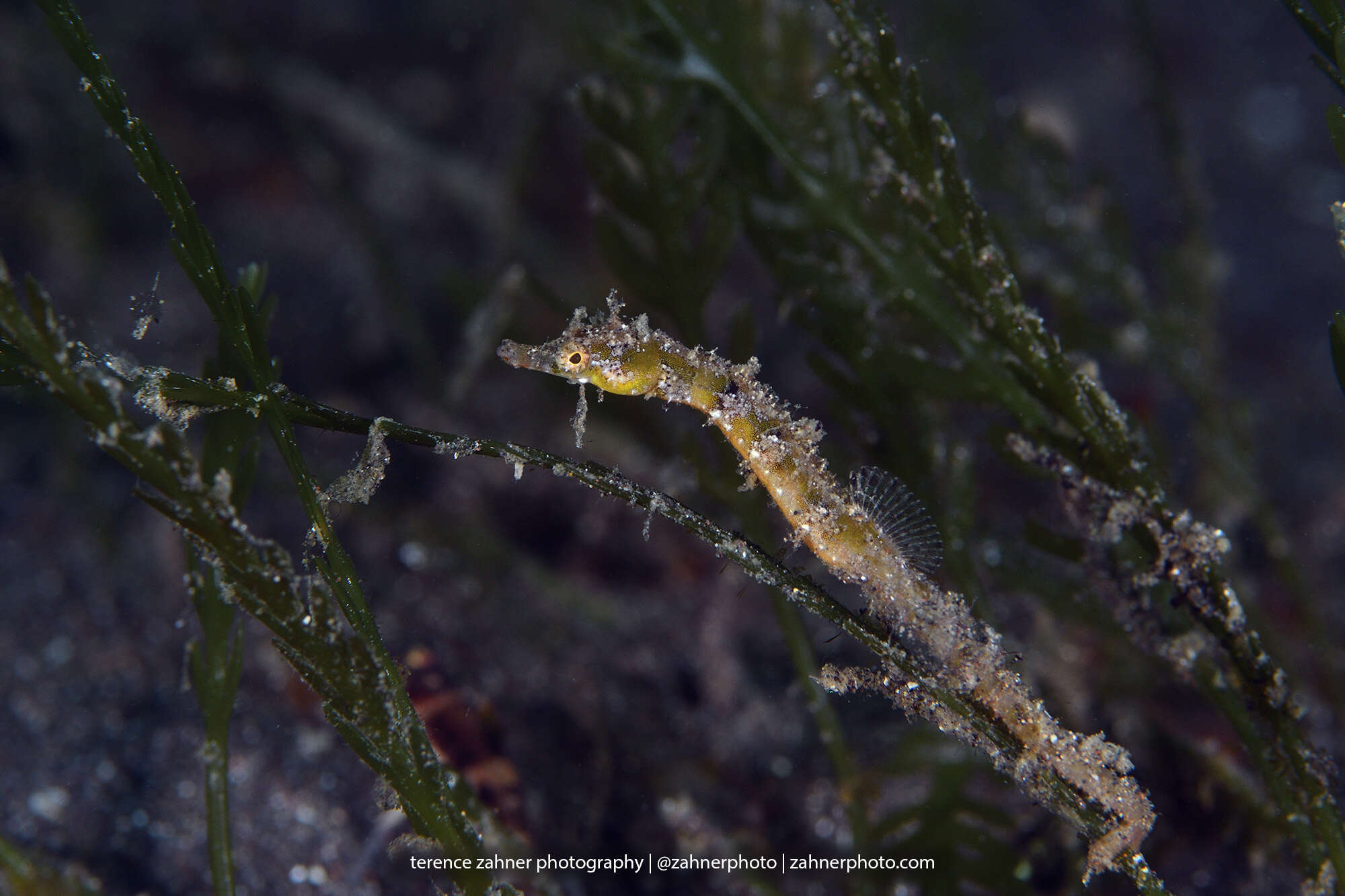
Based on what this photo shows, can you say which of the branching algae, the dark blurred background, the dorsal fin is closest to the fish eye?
the branching algae

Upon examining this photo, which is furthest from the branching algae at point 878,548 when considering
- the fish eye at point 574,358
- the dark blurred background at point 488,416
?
the dark blurred background at point 488,416

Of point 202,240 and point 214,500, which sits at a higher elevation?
point 202,240

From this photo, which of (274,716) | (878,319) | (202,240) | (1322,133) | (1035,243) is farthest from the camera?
(1322,133)

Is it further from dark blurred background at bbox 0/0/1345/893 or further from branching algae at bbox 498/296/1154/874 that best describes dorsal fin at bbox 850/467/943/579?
dark blurred background at bbox 0/0/1345/893

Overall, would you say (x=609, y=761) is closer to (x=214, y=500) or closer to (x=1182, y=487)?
(x=214, y=500)

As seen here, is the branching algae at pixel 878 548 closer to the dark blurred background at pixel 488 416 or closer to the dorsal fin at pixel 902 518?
the dorsal fin at pixel 902 518

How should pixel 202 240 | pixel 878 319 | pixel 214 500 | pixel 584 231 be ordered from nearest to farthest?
pixel 214 500 → pixel 202 240 → pixel 878 319 → pixel 584 231

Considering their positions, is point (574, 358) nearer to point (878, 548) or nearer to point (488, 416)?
point (878, 548)

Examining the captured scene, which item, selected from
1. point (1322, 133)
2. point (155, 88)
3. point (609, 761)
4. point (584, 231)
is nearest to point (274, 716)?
point (609, 761)
